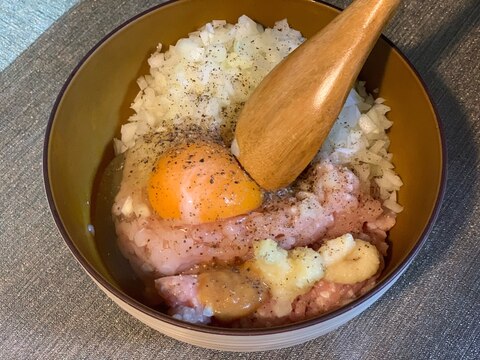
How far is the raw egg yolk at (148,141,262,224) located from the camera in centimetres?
129

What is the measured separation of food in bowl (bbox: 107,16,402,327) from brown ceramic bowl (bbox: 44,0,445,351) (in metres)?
0.03

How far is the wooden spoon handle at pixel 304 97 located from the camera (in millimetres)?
1062

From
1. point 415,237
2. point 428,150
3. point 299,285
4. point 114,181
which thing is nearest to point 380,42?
point 428,150

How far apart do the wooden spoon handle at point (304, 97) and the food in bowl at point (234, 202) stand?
80mm

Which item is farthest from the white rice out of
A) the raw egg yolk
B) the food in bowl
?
the raw egg yolk

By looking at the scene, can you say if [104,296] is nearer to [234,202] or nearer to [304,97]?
[234,202]

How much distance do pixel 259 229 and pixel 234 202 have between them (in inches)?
3.1

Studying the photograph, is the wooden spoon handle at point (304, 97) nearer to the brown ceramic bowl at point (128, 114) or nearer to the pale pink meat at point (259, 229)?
the pale pink meat at point (259, 229)

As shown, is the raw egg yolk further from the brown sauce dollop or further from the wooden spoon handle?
the brown sauce dollop

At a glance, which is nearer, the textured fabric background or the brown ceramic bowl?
the brown ceramic bowl

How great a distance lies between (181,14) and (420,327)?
0.91 meters

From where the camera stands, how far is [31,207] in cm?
147

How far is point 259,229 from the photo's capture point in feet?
4.28

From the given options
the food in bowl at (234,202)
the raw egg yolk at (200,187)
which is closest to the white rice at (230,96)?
the food in bowl at (234,202)
